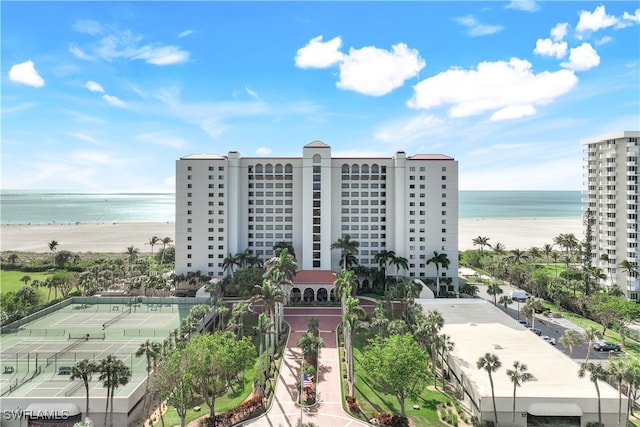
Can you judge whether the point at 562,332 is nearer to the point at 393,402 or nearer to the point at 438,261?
the point at 438,261

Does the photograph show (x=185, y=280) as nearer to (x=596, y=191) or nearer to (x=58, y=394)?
(x=58, y=394)

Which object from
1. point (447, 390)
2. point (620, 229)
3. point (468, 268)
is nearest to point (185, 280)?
point (447, 390)

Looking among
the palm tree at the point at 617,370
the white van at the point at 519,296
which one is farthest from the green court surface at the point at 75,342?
the white van at the point at 519,296

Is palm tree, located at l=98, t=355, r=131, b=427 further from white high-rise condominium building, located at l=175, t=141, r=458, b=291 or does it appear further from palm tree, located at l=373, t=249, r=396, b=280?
palm tree, located at l=373, t=249, r=396, b=280

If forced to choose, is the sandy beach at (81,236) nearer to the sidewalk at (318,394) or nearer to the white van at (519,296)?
the sidewalk at (318,394)

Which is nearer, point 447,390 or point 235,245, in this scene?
point 447,390

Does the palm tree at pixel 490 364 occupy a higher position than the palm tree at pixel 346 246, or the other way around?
the palm tree at pixel 346 246
